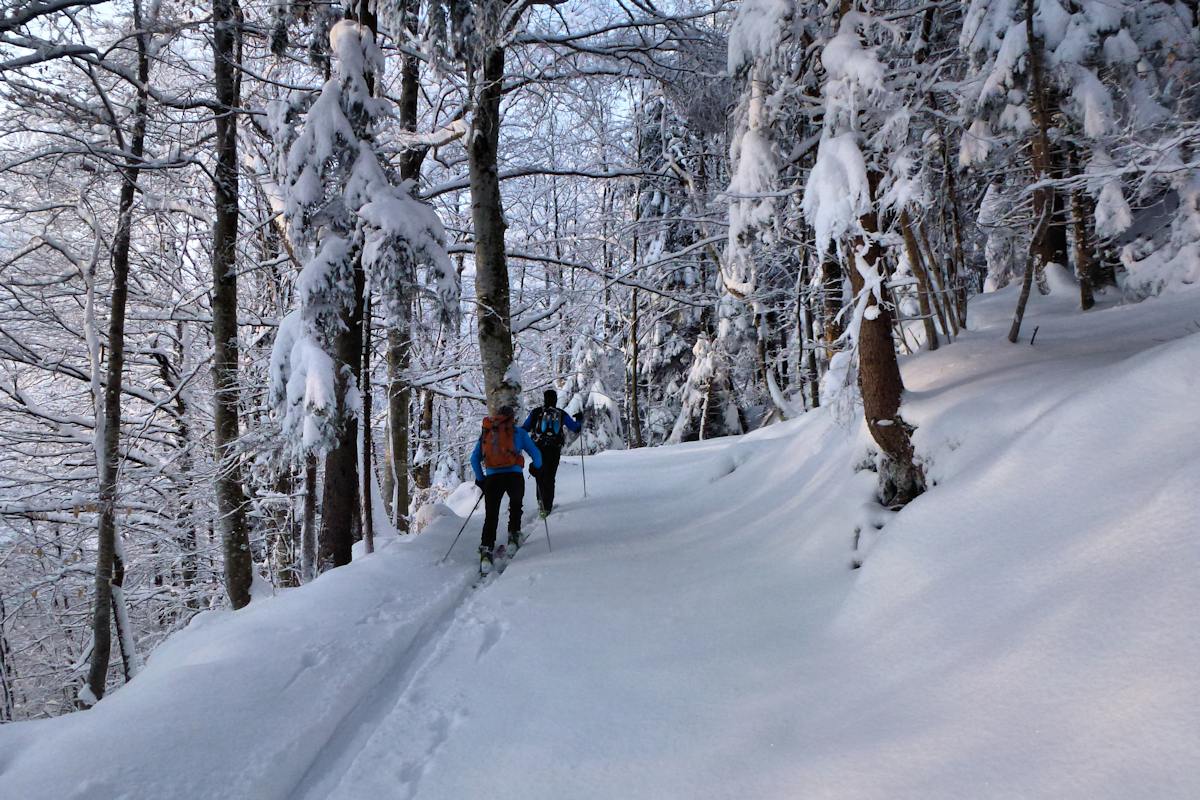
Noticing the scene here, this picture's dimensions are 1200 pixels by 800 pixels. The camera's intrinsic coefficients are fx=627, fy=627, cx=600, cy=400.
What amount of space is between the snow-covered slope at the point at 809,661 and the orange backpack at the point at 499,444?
174 cm

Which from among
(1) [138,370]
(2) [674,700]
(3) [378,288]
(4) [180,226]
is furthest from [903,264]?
(1) [138,370]

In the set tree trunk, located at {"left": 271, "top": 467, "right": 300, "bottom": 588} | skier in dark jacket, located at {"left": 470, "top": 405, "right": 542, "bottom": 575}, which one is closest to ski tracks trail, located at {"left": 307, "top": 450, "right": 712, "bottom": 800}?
skier in dark jacket, located at {"left": 470, "top": 405, "right": 542, "bottom": 575}

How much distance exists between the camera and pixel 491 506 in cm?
695

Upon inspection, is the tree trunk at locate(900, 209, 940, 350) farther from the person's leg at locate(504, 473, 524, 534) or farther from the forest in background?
the person's leg at locate(504, 473, 524, 534)

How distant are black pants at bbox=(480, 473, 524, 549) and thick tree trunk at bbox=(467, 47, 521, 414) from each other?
5.76 ft

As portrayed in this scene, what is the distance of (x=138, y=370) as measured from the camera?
56.7 ft

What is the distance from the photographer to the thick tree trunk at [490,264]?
8.73 metres

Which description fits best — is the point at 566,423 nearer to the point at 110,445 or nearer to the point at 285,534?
the point at 110,445

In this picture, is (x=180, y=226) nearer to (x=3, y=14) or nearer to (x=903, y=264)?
(x=3, y=14)

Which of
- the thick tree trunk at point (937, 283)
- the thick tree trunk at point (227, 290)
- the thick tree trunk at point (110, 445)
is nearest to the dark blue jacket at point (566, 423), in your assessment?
the thick tree trunk at point (227, 290)

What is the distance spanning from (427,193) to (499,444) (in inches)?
192

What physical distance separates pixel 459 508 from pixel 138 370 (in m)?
12.7

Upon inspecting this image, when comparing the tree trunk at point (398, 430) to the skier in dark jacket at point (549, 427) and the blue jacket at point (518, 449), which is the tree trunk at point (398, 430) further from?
the blue jacket at point (518, 449)

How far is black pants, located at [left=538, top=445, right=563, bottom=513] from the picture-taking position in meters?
8.71
